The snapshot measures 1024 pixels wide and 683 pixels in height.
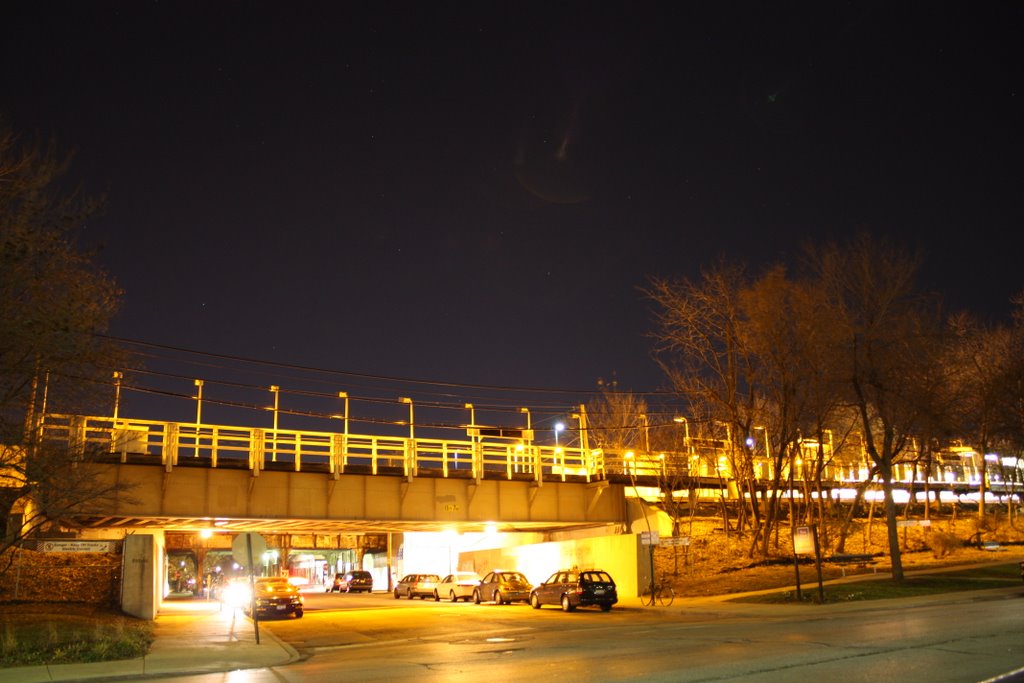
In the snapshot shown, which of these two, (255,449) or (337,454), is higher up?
(255,449)

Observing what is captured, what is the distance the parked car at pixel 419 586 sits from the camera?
45463 mm

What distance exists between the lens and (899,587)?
2780 cm

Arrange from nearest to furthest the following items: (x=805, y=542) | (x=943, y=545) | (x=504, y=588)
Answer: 1. (x=805, y=542)
2. (x=504, y=588)
3. (x=943, y=545)

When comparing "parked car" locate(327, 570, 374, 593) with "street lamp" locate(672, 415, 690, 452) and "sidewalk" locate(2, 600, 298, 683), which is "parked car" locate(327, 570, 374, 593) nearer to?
"street lamp" locate(672, 415, 690, 452)

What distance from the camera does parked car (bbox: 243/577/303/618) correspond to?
31.7 meters

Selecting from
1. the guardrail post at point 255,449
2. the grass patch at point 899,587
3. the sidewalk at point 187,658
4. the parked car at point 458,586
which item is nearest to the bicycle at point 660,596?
the grass patch at point 899,587

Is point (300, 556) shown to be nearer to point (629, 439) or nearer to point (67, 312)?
point (629, 439)

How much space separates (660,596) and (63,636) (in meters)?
20.9

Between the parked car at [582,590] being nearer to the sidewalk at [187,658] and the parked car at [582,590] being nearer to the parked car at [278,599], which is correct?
the parked car at [278,599]

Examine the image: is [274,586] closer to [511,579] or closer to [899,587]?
[511,579]

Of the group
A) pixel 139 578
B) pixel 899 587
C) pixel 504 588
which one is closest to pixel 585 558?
pixel 504 588

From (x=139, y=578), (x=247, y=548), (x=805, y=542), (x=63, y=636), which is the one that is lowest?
(x=63, y=636)

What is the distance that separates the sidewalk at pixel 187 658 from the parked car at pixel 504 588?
1258 centimetres

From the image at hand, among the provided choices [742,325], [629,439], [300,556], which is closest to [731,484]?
[742,325]
